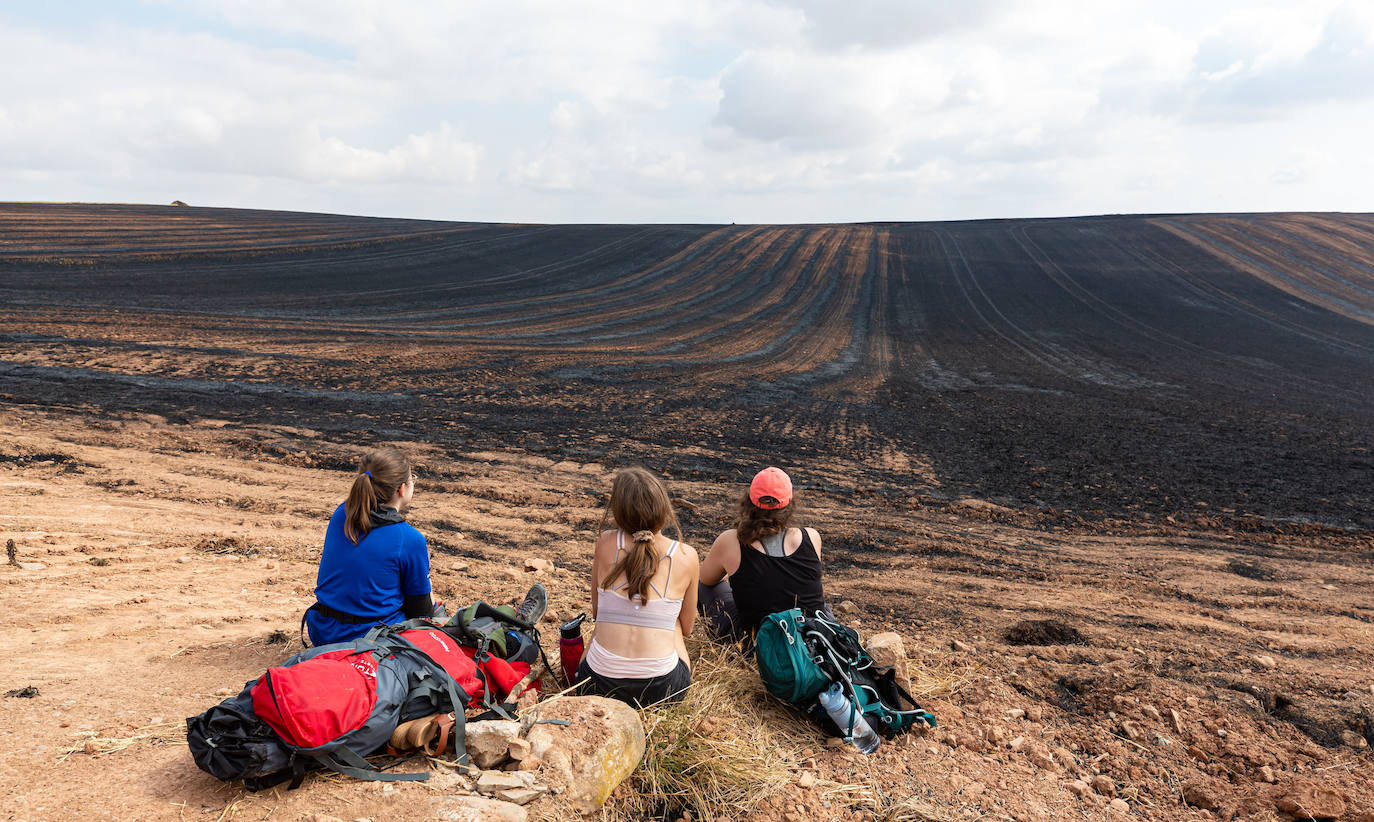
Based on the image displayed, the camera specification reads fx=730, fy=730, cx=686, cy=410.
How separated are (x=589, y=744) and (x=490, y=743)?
0.41 m

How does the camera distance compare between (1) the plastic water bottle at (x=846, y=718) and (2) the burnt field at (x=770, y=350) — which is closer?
(1) the plastic water bottle at (x=846, y=718)

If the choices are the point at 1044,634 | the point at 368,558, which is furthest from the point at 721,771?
the point at 1044,634

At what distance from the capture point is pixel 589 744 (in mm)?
3070

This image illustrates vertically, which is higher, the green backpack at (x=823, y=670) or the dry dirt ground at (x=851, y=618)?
the green backpack at (x=823, y=670)

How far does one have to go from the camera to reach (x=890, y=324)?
28438 mm

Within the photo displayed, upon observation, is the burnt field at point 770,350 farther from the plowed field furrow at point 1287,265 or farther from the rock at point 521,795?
the rock at point 521,795

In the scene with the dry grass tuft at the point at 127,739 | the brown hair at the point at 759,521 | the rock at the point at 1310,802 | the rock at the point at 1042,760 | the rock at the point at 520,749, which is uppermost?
the brown hair at the point at 759,521

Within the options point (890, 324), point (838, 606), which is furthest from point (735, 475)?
point (890, 324)

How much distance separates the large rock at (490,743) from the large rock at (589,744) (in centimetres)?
11

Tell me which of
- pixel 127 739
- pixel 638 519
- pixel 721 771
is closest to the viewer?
pixel 127 739

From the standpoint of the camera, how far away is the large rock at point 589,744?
117 inches

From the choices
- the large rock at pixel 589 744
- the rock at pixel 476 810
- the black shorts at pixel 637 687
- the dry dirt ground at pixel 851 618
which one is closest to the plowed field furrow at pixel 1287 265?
the dry dirt ground at pixel 851 618

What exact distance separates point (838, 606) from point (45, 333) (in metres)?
17.9

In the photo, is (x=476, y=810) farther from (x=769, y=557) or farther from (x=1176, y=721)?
(x=1176, y=721)
